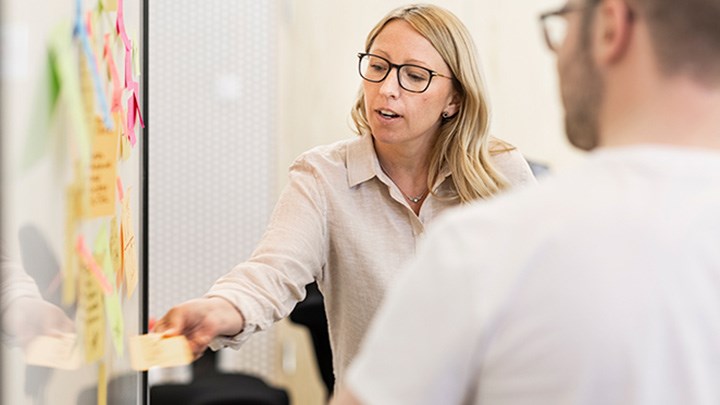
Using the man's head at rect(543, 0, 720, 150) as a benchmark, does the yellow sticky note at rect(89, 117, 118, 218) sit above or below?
below

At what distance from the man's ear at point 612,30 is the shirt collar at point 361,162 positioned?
1.08 m

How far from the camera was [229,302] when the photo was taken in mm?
1664

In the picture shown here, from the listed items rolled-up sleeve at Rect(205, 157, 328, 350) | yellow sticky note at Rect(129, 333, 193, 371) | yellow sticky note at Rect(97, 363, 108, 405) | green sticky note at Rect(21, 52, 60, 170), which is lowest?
yellow sticky note at Rect(97, 363, 108, 405)

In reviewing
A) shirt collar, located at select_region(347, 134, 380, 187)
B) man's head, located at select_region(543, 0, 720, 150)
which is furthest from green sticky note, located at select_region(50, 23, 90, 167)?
shirt collar, located at select_region(347, 134, 380, 187)

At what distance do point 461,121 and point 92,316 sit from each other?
1.07 metres

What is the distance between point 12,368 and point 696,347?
0.58 m

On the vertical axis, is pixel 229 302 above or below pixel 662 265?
below

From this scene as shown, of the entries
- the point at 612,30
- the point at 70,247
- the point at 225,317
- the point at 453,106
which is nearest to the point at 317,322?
the point at 453,106

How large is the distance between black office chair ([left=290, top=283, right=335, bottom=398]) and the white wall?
896 mm

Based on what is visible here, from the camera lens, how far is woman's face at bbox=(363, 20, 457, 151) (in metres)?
2.12

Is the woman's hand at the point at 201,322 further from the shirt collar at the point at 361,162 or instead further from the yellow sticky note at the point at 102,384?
the shirt collar at the point at 361,162

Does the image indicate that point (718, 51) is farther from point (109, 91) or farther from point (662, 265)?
point (109, 91)

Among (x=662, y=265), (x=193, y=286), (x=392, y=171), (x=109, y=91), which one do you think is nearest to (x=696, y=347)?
(x=662, y=265)

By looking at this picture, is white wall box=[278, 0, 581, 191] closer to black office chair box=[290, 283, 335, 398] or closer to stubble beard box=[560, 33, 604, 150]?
black office chair box=[290, 283, 335, 398]
